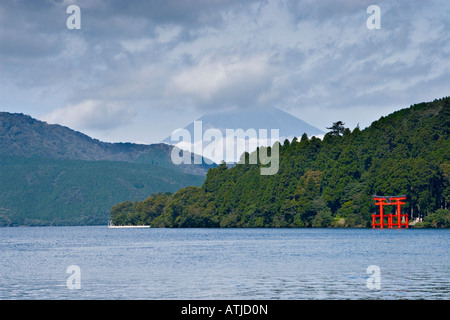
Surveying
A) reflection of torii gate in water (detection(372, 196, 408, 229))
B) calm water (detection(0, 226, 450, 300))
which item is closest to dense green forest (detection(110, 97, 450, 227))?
reflection of torii gate in water (detection(372, 196, 408, 229))

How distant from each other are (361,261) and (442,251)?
13203 millimetres

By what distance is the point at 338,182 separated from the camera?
153125 millimetres

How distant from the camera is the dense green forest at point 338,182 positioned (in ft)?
450

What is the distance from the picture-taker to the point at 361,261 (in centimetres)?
5472

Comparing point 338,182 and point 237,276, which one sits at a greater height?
point 338,182

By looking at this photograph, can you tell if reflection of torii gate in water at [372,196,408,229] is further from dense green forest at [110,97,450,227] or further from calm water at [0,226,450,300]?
calm water at [0,226,450,300]

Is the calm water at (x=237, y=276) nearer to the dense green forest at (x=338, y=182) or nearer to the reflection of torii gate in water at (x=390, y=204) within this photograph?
the reflection of torii gate in water at (x=390, y=204)

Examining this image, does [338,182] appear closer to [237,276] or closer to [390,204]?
[390,204]

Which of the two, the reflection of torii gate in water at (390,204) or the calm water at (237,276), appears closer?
the calm water at (237,276)

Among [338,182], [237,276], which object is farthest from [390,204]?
[237,276]

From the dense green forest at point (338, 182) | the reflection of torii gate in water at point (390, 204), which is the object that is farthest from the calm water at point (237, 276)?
the dense green forest at point (338, 182)
